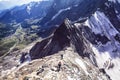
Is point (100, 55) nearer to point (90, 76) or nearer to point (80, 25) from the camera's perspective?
point (80, 25)

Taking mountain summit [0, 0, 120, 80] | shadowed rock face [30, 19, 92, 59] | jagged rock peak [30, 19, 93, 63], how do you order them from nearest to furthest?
1. mountain summit [0, 0, 120, 80]
2. jagged rock peak [30, 19, 93, 63]
3. shadowed rock face [30, 19, 92, 59]

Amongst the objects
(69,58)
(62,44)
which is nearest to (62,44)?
(62,44)

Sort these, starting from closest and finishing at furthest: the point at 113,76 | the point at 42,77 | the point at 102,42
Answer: the point at 42,77, the point at 113,76, the point at 102,42

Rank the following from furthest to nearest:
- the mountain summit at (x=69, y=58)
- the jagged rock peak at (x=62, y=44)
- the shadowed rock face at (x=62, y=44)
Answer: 1. the shadowed rock face at (x=62, y=44)
2. the jagged rock peak at (x=62, y=44)
3. the mountain summit at (x=69, y=58)

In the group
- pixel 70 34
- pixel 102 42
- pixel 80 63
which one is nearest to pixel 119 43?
pixel 102 42

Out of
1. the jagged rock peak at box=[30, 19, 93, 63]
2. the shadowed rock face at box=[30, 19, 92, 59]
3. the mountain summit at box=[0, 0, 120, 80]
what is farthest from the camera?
the shadowed rock face at box=[30, 19, 92, 59]

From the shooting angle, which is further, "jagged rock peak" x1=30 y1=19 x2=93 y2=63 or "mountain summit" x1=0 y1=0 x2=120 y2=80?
"jagged rock peak" x1=30 y1=19 x2=93 y2=63

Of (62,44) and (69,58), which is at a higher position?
(62,44)

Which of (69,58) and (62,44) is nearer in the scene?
(69,58)

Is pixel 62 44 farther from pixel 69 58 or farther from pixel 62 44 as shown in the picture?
pixel 69 58

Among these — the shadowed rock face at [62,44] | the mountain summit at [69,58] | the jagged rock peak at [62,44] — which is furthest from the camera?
the shadowed rock face at [62,44]

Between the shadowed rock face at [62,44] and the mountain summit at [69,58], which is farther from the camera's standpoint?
the shadowed rock face at [62,44]
